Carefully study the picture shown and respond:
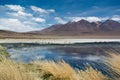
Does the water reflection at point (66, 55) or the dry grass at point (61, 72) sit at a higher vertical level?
the dry grass at point (61, 72)

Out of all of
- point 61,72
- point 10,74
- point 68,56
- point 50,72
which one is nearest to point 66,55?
point 68,56

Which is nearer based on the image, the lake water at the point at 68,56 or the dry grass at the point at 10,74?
the dry grass at the point at 10,74

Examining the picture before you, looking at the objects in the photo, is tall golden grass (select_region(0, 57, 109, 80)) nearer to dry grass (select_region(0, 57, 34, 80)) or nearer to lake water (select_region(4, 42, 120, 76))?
dry grass (select_region(0, 57, 34, 80))

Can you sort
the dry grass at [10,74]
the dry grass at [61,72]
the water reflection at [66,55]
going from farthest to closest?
1. the water reflection at [66,55]
2. the dry grass at [61,72]
3. the dry grass at [10,74]

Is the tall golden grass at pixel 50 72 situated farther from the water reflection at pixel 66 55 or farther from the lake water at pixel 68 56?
the water reflection at pixel 66 55

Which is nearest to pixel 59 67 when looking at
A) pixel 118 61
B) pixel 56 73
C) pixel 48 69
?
pixel 56 73

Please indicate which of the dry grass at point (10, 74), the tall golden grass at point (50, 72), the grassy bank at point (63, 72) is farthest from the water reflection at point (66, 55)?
the dry grass at point (10, 74)

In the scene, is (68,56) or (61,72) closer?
Answer: (61,72)

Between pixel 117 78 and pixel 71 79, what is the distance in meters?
1.82

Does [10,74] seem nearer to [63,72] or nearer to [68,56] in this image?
[63,72]

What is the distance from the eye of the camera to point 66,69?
6.39m

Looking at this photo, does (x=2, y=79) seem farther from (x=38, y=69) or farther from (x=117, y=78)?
(x=38, y=69)

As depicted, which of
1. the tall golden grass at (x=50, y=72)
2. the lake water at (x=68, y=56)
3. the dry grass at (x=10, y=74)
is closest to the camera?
the dry grass at (x=10, y=74)

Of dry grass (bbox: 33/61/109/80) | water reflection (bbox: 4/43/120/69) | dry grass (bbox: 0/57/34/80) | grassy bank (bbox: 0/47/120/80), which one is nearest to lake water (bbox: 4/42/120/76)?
water reflection (bbox: 4/43/120/69)
